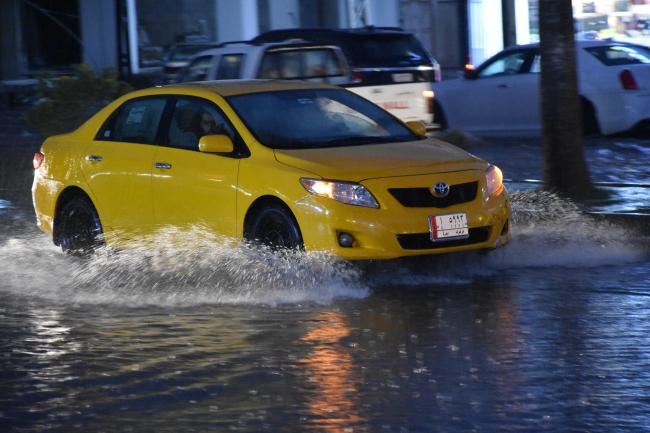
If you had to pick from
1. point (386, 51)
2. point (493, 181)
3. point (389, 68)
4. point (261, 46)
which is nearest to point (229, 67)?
point (261, 46)

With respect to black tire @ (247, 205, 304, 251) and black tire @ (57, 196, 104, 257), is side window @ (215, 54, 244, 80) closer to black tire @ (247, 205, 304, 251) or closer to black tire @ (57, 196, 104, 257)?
black tire @ (57, 196, 104, 257)

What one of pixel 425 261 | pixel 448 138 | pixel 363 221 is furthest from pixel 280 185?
pixel 448 138

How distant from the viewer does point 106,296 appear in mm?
8234

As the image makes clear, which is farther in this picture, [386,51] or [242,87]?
[386,51]

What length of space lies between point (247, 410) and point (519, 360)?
1.58m

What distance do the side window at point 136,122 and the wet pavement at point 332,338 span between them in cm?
91

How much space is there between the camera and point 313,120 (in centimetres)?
879

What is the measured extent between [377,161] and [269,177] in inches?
29.3

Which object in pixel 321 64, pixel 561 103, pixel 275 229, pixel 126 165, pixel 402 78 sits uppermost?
pixel 321 64

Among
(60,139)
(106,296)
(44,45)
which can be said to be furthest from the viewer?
(44,45)

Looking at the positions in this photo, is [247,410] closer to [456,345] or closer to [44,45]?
[456,345]

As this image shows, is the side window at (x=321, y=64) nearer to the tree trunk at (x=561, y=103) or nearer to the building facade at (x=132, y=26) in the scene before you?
the tree trunk at (x=561, y=103)

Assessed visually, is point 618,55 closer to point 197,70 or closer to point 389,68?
point 389,68

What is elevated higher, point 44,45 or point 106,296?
point 44,45
